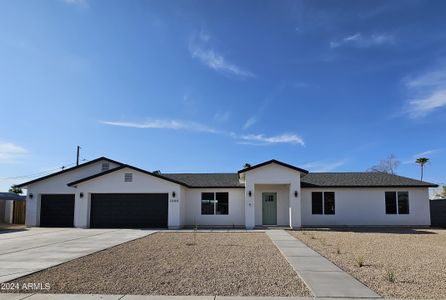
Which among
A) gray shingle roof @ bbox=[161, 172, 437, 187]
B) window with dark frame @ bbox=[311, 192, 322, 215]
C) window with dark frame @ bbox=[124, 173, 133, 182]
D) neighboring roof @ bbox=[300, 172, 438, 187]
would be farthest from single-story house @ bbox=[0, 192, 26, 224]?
window with dark frame @ bbox=[311, 192, 322, 215]

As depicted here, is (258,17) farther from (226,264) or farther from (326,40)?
(226,264)

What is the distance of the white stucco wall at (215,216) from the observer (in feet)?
75.8

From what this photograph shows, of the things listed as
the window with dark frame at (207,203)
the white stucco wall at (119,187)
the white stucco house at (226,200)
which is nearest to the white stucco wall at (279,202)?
the white stucco house at (226,200)

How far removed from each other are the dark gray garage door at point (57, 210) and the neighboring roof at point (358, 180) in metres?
15.4

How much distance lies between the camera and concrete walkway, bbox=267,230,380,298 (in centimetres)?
623

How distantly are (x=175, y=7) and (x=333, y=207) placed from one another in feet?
53.2

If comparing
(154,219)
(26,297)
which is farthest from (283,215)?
(26,297)

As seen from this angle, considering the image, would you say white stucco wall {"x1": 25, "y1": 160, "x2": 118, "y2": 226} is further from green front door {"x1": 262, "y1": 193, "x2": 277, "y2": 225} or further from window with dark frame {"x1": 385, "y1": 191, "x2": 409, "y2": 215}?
window with dark frame {"x1": 385, "y1": 191, "x2": 409, "y2": 215}

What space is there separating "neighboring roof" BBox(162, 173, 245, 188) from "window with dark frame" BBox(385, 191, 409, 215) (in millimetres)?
9542

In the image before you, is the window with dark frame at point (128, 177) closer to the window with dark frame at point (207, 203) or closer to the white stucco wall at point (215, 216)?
the white stucco wall at point (215, 216)

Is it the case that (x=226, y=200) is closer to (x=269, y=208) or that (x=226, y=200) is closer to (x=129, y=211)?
(x=269, y=208)

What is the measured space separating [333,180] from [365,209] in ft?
9.08

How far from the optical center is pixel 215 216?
23203 mm

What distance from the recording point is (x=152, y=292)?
6332mm
